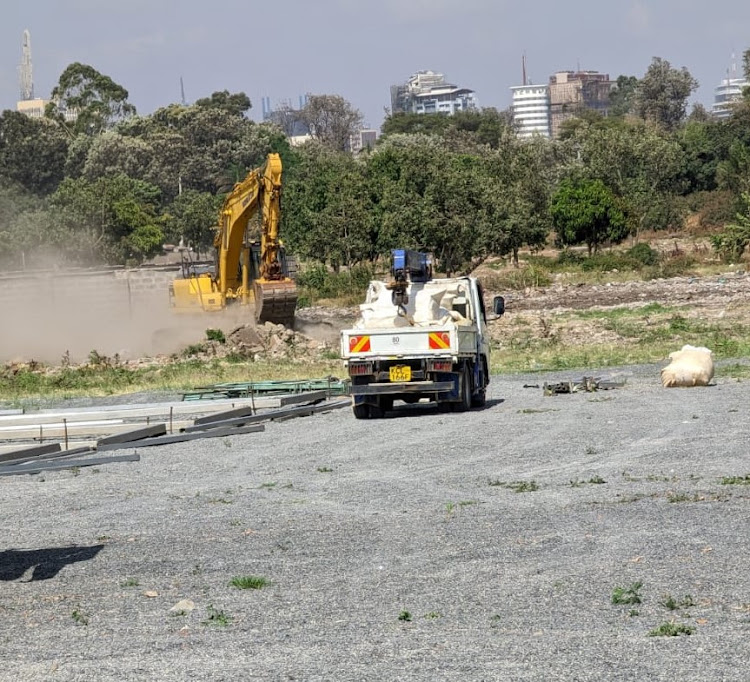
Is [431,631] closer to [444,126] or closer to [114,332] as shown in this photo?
[114,332]

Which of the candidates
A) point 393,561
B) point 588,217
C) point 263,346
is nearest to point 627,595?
point 393,561

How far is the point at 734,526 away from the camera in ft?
36.4

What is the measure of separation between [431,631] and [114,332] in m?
38.3

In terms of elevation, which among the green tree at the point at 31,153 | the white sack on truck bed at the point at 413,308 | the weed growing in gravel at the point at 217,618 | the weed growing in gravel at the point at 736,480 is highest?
the green tree at the point at 31,153

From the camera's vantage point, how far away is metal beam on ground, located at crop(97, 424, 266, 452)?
19469mm

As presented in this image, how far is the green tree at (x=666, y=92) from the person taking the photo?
17512 centimetres

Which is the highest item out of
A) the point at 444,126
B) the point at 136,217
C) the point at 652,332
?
the point at 444,126

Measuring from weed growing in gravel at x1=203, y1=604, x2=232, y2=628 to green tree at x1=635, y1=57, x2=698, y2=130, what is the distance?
170560mm

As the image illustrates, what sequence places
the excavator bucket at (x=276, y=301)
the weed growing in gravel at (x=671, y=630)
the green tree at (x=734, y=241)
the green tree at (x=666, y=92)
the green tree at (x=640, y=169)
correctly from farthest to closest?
the green tree at (x=666, y=92), the green tree at (x=640, y=169), the green tree at (x=734, y=241), the excavator bucket at (x=276, y=301), the weed growing in gravel at (x=671, y=630)

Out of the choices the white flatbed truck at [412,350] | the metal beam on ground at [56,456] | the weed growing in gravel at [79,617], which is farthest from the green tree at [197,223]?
the weed growing in gravel at [79,617]

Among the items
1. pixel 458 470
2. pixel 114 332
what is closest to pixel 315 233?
pixel 114 332

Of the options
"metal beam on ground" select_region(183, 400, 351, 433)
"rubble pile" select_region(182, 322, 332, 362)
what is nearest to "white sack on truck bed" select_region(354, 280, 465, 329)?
"metal beam on ground" select_region(183, 400, 351, 433)

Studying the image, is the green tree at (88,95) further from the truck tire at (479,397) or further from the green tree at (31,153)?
the truck tire at (479,397)

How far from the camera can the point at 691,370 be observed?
24.0 m
